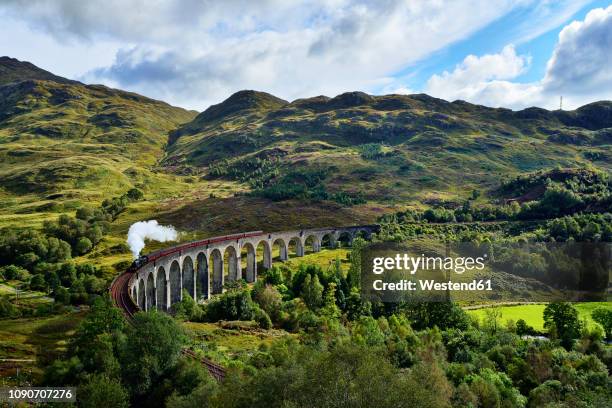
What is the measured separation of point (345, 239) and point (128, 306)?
8739cm

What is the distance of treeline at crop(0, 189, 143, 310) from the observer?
70.5 m

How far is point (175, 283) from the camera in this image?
74375 millimetres

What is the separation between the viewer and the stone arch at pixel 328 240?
12494 centimetres

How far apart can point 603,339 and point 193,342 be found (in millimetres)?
54319

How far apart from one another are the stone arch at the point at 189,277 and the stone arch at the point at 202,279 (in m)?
3.20

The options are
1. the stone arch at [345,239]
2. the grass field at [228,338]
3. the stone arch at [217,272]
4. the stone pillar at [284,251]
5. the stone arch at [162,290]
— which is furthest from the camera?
the stone arch at [345,239]

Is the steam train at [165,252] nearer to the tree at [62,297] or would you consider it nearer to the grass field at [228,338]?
the tree at [62,297]

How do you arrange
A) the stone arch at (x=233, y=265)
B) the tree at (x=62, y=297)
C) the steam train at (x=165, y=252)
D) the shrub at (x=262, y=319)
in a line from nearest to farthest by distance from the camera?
the steam train at (x=165, y=252) → the shrub at (x=262, y=319) → the tree at (x=62, y=297) → the stone arch at (x=233, y=265)

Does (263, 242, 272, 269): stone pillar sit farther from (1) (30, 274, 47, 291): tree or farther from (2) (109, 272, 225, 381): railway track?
(1) (30, 274, 47, 291): tree

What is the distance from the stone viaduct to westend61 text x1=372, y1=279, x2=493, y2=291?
29138 mm

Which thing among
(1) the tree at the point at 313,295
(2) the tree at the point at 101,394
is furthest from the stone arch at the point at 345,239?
(2) the tree at the point at 101,394

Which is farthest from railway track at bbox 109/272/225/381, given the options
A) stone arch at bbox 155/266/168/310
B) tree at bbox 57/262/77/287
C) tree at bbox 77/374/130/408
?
tree at bbox 57/262/77/287

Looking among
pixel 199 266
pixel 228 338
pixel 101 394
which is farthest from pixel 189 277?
pixel 101 394

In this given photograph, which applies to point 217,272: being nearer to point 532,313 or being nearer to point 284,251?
point 284,251
